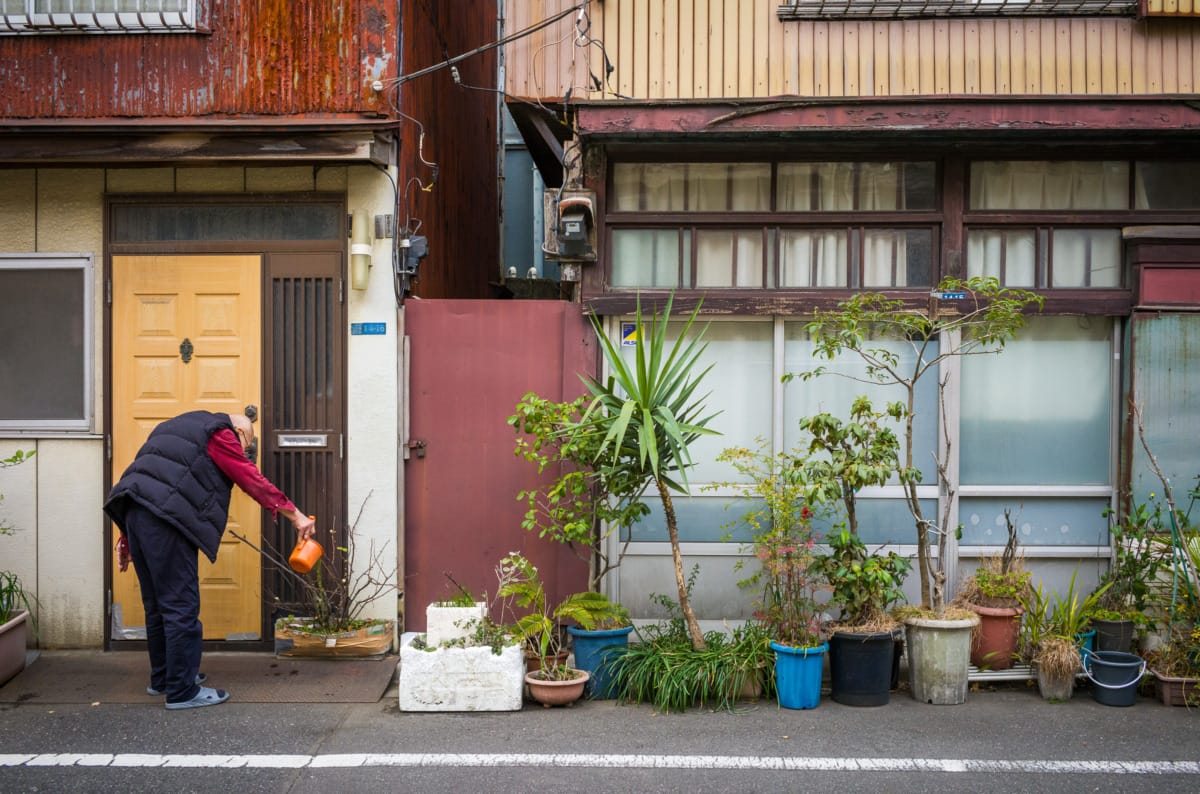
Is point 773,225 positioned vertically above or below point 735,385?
above

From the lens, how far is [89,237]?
759 cm

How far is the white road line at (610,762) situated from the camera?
17.5 feet

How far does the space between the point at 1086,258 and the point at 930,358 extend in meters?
1.37

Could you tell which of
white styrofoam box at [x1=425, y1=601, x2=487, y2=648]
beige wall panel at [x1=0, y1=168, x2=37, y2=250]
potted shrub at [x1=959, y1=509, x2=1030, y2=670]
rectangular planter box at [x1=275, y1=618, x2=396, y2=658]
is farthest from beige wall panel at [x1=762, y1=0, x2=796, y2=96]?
beige wall panel at [x1=0, y1=168, x2=37, y2=250]

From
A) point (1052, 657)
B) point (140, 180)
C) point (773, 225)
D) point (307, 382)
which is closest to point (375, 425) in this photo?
point (307, 382)

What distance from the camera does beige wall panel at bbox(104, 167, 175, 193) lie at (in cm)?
757

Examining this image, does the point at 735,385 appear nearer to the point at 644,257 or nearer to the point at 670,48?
the point at 644,257

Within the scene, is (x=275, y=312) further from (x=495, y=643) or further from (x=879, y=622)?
(x=879, y=622)

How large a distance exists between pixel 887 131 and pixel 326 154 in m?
3.96

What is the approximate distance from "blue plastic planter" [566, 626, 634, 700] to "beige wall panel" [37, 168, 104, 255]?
462 cm

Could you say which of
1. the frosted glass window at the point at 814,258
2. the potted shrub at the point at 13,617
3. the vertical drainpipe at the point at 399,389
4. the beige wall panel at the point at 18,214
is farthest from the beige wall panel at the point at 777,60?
the potted shrub at the point at 13,617

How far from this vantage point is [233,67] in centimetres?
749

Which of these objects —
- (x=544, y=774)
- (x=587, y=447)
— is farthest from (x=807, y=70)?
(x=544, y=774)

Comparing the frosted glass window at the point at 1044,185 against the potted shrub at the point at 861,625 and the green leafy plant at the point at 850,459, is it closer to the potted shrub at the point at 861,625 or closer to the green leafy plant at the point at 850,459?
the green leafy plant at the point at 850,459
